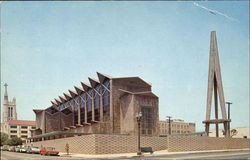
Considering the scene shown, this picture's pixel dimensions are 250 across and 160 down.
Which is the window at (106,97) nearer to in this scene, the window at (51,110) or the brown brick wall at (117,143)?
the brown brick wall at (117,143)

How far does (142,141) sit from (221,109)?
16298mm

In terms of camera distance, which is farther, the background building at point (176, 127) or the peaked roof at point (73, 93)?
the background building at point (176, 127)

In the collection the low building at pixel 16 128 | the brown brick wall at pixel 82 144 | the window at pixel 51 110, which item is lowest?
the low building at pixel 16 128

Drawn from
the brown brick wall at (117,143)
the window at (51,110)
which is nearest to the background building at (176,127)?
the window at (51,110)

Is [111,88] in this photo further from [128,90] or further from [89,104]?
[89,104]

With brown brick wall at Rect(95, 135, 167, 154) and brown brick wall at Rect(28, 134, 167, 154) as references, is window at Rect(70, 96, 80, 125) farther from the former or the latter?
brown brick wall at Rect(95, 135, 167, 154)

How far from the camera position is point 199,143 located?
45.2 meters

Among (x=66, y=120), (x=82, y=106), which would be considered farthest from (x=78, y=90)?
(x=66, y=120)

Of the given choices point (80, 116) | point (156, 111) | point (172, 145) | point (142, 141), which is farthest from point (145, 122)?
point (80, 116)

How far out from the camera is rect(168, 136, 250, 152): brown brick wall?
43.0 metres

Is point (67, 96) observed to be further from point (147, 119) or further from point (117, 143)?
point (117, 143)

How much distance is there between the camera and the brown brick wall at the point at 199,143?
4303cm

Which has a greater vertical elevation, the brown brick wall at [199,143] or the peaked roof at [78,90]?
the peaked roof at [78,90]

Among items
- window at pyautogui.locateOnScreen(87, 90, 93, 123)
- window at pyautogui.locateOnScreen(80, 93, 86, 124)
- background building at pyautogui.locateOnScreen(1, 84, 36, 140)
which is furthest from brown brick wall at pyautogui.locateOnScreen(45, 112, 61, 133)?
background building at pyautogui.locateOnScreen(1, 84, 36, 140)
